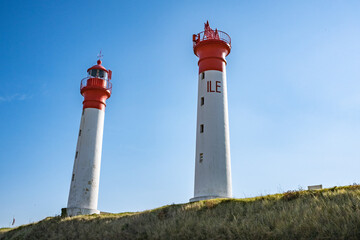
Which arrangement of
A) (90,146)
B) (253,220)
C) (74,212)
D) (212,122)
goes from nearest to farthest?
(253,220)
(212,122)
(74,212)
(90,146)

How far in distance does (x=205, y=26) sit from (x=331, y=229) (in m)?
20.9

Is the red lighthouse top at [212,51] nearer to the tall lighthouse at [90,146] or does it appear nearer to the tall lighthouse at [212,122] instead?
the tall lighthouse at [212,122]

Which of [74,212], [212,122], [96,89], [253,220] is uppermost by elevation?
[96,89]

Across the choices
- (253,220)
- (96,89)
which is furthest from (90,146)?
(253,220)

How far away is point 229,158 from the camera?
72.2ft

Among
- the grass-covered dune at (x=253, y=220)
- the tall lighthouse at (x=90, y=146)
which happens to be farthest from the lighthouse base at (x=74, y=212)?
the grass-covered dune at (x=253, y=220)


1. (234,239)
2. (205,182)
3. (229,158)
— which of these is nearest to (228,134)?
A: (229,158)

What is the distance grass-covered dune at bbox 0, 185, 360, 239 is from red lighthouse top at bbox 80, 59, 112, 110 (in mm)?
13274

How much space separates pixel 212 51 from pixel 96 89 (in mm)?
12006

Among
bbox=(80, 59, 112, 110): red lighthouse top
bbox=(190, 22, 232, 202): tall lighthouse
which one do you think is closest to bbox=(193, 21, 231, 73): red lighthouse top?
bbox=(190, 22, 232, 202): tall lighthouse

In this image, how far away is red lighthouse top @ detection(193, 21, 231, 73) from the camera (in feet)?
79.9

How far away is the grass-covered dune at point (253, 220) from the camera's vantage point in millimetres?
9945

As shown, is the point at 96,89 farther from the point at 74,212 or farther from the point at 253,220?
the point at 253,220

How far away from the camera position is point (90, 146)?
93.9ft
